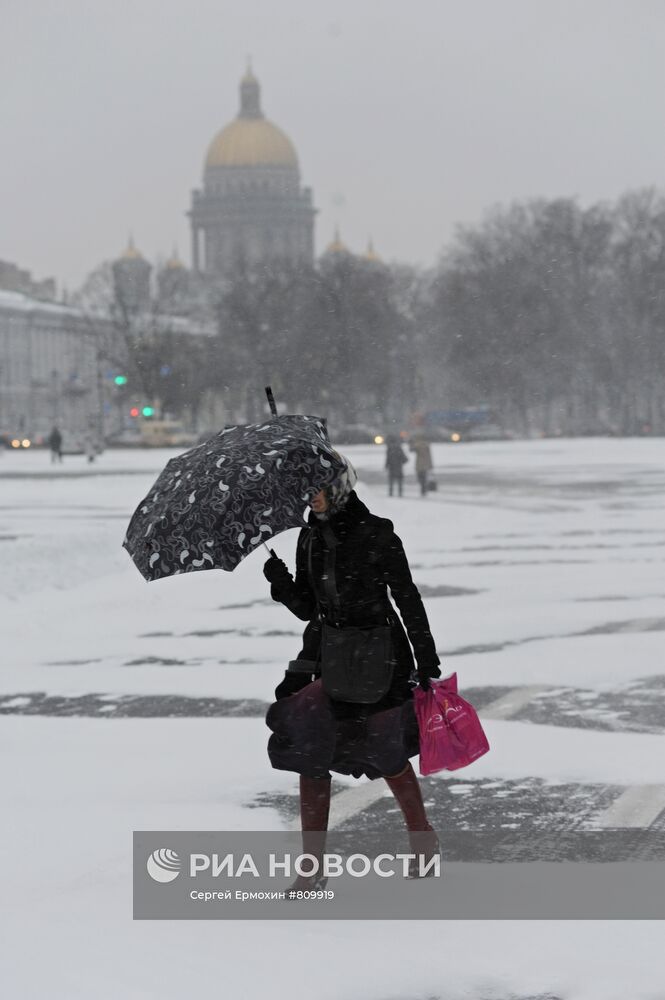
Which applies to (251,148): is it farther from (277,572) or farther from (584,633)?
(277,572)

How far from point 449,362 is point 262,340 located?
999 centimetres

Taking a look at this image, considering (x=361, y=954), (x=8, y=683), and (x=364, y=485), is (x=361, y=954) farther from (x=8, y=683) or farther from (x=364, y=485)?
(x=364, y=485)

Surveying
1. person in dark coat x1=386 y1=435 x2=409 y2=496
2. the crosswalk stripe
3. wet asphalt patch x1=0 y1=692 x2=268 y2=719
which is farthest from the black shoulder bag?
person in dark coat x1=386 y1=435 x2=409 y2=496

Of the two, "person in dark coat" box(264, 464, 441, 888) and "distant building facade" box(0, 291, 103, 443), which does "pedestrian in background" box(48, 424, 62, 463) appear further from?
"distant building facade" box(0, 291, 103, 443)

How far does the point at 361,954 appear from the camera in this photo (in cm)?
551

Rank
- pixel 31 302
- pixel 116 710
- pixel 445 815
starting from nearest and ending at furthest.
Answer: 1. pixel 445 815
2. pixel 116 710
3. pixel 31 302

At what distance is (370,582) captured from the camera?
6020 mm

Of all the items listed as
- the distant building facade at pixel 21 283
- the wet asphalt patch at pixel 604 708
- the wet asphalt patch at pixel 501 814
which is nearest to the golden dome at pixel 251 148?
the distant building facade at pixel 21 283

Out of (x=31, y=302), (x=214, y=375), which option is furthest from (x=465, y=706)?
(x=31, y=302)

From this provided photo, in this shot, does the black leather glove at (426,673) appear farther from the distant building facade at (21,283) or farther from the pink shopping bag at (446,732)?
the distant building facade at (21,283)

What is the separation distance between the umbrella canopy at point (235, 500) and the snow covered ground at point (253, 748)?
3.68 ft

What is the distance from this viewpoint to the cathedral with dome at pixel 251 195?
599 feet

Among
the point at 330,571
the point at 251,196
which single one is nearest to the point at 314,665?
the point at 330,571

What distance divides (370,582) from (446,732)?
1.74 ft
